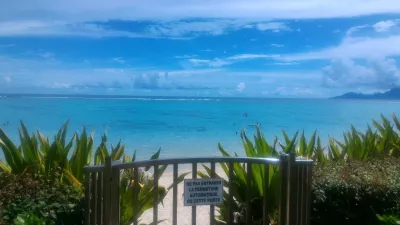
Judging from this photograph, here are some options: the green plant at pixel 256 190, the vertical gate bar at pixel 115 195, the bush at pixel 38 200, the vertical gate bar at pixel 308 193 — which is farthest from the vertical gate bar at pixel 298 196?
the bush at pixel 38 200

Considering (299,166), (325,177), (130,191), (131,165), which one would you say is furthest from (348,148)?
(131,165)

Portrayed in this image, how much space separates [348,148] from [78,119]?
52.8 meters

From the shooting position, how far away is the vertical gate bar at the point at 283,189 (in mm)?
5613

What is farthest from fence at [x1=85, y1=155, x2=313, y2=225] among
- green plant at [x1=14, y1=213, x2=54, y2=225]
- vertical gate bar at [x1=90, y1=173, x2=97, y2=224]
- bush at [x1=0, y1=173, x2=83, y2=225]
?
green plant at [x1=14, y1=213, x2=54, y2=225]

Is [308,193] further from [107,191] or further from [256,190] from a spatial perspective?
[107,191]

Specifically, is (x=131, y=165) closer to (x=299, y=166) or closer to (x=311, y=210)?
(x=299, y=166)

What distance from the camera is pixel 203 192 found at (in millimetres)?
5484

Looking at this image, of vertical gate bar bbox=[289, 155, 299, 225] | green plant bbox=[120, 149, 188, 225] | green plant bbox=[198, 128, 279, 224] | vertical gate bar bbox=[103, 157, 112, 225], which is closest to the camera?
vertical gate bar bbox=[103, 157, 112, 225]

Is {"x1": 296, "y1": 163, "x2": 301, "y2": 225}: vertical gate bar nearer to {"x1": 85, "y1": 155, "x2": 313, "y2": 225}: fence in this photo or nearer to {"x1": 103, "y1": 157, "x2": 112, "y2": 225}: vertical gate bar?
{"x1": 85, "y1": 155, "x2": 313, "y2": 225}: fence

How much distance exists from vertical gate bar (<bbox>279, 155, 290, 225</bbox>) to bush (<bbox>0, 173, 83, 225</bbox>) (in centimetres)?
195

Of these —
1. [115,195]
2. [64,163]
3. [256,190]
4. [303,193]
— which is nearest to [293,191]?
[303,193]

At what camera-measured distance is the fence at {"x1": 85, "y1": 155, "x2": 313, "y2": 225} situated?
204 inches

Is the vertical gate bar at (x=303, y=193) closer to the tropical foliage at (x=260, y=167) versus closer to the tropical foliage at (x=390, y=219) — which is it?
the tropical foliage at (x=260, y=167)

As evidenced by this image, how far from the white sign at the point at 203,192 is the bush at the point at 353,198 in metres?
1.13
